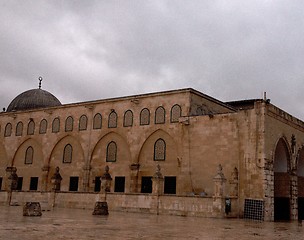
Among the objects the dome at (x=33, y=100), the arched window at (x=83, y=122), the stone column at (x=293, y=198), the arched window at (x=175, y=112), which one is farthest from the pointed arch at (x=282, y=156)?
the dome at (x=33, y=100)

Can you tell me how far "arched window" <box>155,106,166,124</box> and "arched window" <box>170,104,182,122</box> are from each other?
70 cm

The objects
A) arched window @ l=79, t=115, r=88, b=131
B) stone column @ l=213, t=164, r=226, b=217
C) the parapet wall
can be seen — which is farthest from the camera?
arched window @ l=79, t=115, r=88, b=131

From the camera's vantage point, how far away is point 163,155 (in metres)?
26.8

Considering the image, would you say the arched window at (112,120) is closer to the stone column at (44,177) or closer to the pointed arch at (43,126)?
the pointed arch at (43,126)

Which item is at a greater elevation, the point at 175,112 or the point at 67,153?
the point at 175,112

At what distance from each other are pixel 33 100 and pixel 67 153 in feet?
29.2

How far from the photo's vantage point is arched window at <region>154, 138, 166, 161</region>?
87.9 feet

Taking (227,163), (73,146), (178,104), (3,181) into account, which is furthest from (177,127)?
(3,181)

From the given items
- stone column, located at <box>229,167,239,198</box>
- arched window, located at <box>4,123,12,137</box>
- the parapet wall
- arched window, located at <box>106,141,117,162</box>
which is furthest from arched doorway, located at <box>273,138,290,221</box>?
arched window, located at <box>4,123,12,137</box>

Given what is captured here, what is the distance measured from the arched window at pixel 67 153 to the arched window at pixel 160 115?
323 inches

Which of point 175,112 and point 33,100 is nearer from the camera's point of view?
point 175,112

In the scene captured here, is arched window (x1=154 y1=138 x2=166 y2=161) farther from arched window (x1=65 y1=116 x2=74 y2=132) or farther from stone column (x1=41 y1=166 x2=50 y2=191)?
stone column (x1=41 y1=166 x2=50 y2=191)

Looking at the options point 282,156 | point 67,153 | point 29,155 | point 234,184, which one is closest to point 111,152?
point 67,153

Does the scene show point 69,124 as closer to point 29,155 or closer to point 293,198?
point 29,155
